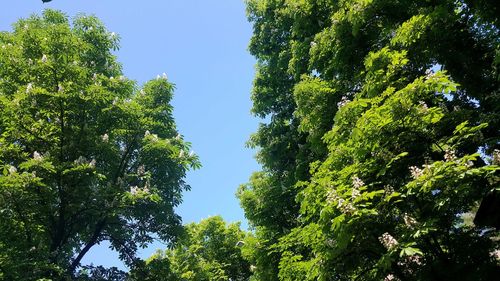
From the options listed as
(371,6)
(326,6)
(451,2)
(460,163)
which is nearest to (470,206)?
(460,163)

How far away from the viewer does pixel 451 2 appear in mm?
9094

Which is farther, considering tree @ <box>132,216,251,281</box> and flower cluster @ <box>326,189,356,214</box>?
tree @ <box>132,216,251,281</box>

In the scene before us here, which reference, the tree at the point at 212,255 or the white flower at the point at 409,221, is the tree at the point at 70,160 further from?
the white flower at the point at 409,221

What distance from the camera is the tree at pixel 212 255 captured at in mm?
21234

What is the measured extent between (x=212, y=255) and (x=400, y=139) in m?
17.5

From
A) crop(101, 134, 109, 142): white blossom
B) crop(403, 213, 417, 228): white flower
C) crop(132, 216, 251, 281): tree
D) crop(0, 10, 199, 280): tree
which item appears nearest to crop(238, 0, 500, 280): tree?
crop(403, 213, 417, 228): white flower

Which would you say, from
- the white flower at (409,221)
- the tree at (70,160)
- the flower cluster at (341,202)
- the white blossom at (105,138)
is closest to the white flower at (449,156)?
the white flower at (409,221)

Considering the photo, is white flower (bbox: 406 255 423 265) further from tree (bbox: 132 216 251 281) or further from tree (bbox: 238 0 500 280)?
tree (bbox: 132 216 251 281)

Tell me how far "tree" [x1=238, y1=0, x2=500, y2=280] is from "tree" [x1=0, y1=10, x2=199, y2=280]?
6586mm

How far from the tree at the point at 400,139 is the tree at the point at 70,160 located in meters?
6.59

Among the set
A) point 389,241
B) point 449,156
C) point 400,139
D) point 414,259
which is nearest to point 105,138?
point 400,139

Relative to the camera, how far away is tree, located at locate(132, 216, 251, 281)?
836 inches

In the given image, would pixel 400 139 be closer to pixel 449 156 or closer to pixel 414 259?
pixel 449 156

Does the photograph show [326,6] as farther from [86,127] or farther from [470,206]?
[86,127]
